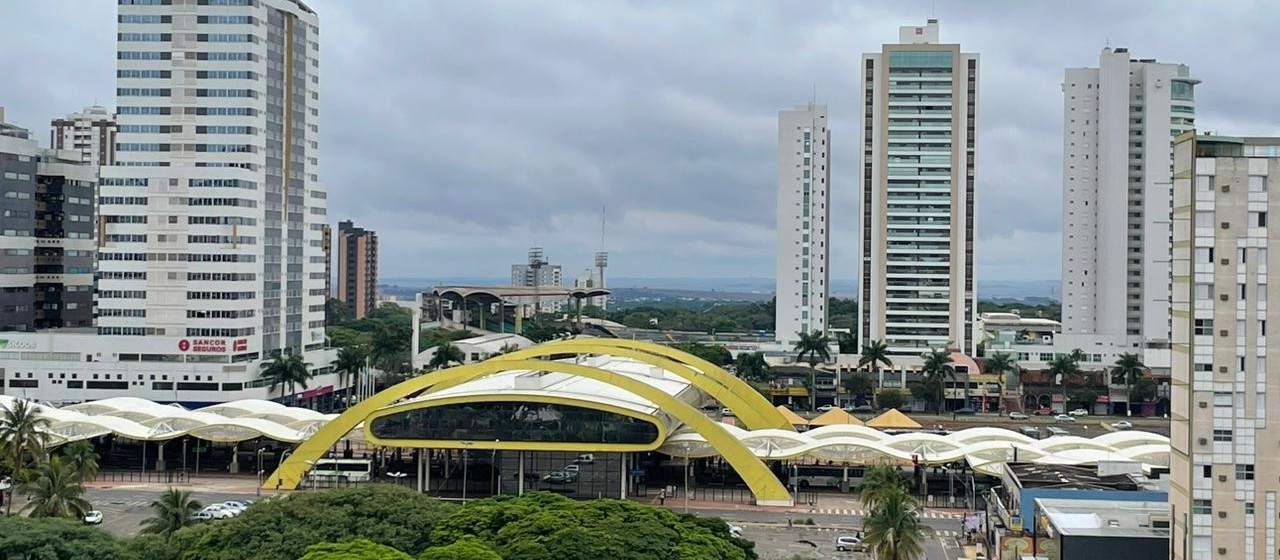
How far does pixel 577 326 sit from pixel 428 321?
31.5 meters

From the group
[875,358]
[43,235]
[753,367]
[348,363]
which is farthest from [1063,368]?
[43,235]

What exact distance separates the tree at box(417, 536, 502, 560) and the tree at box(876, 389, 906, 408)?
2642 inches

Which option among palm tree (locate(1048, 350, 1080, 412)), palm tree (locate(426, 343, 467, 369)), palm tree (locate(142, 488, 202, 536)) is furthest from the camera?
palm tree (locate(426, 343, 467, 369))

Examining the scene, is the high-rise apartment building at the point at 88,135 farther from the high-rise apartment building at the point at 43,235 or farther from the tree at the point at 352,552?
the tree at the point at 352,552

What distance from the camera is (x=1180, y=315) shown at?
115 feet

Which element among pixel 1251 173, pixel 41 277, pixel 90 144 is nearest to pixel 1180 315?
pixel 1251 173

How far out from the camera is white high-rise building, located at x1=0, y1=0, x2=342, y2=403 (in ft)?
274

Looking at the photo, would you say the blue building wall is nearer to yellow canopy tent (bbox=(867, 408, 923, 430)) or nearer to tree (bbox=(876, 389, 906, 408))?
yellow canopy tent (bbox=(867, 408, 923, 430))

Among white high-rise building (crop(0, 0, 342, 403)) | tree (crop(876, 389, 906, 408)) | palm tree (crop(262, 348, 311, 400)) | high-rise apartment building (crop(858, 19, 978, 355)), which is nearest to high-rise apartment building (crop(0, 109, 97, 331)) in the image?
white high-rise building (crop(0, 0, 342, 403))

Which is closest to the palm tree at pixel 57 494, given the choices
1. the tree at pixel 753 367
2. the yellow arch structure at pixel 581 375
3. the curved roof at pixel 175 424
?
the yellow arch structure at pixel 581 375

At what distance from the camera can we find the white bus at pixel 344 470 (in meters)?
58.9

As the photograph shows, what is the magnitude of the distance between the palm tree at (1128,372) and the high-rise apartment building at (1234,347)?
64.3 meters

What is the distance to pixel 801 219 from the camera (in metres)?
118

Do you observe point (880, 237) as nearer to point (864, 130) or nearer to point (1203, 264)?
point (864, 130)
